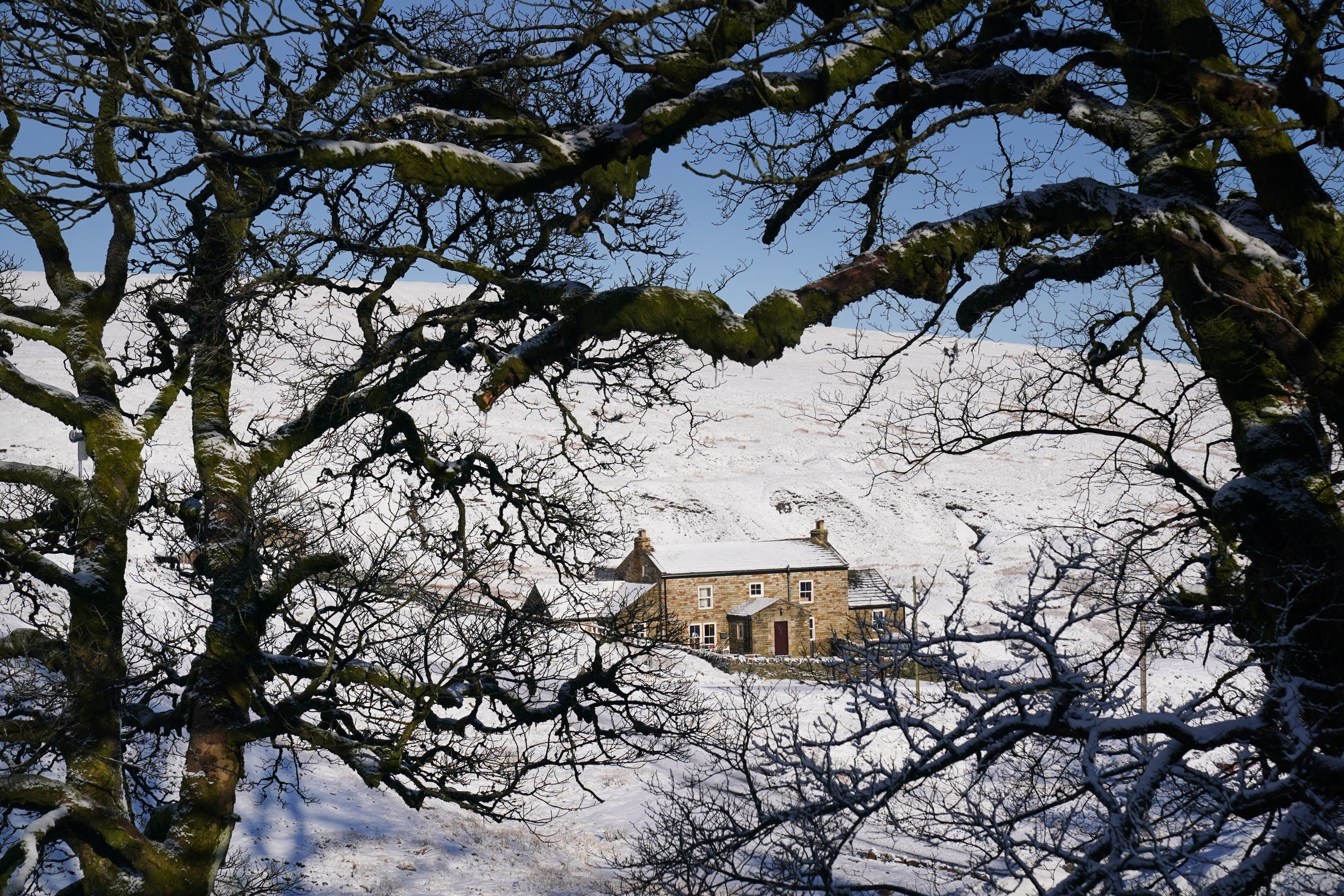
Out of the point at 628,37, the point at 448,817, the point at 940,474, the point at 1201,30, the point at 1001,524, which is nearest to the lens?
the point at 1201,30

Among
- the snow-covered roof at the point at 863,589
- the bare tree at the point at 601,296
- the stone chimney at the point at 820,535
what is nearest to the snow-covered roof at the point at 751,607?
the snow-covered roof at the point at 863,589

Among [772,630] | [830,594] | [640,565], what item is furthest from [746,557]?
[640,565]

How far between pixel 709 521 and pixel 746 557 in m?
10.9

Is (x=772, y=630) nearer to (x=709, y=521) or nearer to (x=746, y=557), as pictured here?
(x=746, y=557)

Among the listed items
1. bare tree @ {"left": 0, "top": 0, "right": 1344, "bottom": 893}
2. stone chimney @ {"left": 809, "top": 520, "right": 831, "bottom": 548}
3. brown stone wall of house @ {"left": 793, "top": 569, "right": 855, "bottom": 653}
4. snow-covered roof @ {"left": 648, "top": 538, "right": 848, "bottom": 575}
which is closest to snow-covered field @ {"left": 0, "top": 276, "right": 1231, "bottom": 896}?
bare tree @ {"left": 0, "top": 0, "right": 1344, "bottom": 893}

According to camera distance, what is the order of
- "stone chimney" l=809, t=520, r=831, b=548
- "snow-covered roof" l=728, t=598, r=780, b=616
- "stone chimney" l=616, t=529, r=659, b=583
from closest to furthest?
1. "snow-covered roof" l=728, t=598, r=780, b=616
2. "stone chimney" l=616, t=529, r=659, b=583
3. "stone chimney" l=809, t=520, r=831, b=548

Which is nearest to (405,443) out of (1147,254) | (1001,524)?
(1147,254)

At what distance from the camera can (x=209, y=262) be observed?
8.03m

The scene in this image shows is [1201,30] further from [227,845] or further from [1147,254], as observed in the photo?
[227,845]

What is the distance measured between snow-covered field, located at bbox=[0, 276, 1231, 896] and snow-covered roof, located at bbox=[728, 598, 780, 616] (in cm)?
379

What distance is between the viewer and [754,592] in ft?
110

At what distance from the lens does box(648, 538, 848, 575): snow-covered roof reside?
109 ft

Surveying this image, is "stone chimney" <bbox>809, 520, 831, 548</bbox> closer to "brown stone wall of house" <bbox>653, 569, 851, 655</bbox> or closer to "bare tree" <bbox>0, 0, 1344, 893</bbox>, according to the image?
Result: "brown stone wall of house" <bbox>653, 569, 851, 655</bbox>

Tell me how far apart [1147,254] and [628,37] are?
3.76m
